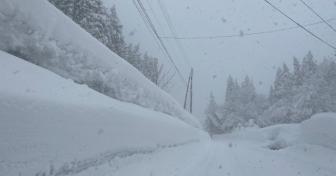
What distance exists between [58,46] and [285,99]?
4162cm

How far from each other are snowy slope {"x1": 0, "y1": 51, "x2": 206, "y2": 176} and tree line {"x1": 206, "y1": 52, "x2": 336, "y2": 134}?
34208mm

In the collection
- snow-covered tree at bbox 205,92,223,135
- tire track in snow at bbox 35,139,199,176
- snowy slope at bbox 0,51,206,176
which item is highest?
snow-covered tree at bbox 205,92,223,135

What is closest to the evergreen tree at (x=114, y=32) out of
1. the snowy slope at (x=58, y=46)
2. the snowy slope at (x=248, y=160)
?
the snowy slope at (x=248, y=160)

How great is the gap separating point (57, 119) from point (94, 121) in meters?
0.64

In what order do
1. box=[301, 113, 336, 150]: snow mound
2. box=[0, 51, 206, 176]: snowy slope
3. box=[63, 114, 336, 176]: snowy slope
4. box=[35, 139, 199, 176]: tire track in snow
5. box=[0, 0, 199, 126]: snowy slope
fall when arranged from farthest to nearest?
box=[301, 113, 336, 150]: snow mound
box=[63, 114, 336, 176]: snowy slope
box=[0, 0, 199, 126]: snowy slope
box=[35, 139, 199, 176]: tire track in snow
box=[0, 51, 206, 176]: snowy slope

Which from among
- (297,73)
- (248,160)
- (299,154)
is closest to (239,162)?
(248,160)

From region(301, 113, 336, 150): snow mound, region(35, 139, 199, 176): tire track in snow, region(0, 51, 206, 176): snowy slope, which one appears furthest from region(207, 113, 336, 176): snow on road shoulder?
region(0, 51, 206, 176): snowy slope

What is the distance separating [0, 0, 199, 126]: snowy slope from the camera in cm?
314

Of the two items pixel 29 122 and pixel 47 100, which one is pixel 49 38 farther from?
pixel 29 122

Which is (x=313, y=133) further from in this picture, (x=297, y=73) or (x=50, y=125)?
(x=297, y=73)

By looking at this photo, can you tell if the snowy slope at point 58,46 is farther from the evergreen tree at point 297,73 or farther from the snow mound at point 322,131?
the evergreen tree at point 297,73

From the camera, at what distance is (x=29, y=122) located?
204 cm

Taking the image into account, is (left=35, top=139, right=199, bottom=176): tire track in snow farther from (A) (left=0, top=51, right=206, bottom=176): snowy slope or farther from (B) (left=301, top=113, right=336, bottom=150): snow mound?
(B) (left=301, top=113, right=336, bottom=150): snow mound

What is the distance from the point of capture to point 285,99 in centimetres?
4147
